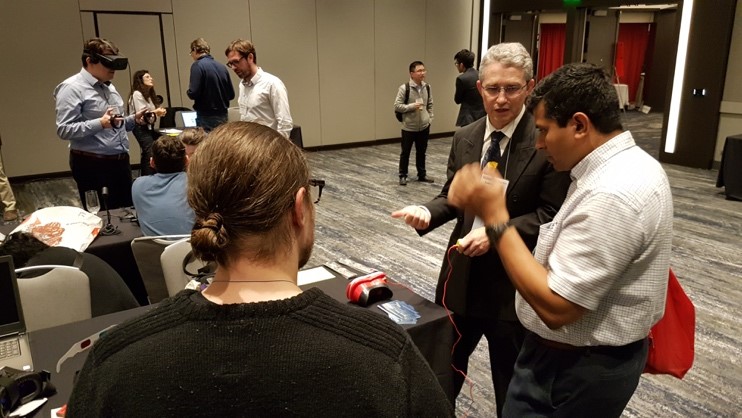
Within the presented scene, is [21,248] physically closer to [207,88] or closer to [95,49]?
[95,49]

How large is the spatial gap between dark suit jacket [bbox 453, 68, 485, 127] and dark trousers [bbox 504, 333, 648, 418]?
582 cm

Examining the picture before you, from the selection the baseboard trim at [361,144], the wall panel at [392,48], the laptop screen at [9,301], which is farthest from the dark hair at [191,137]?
the wall panel at [392,48]

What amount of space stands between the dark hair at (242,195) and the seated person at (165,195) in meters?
2.21

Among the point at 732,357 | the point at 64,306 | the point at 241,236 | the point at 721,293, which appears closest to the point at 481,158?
the point at 241,236

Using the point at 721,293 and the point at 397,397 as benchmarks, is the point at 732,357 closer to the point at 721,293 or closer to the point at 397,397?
the point at 721,293

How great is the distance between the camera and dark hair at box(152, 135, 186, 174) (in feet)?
9.61

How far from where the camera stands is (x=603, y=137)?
1321 millimetres

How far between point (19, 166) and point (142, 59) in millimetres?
2188

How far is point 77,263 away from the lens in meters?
2.25

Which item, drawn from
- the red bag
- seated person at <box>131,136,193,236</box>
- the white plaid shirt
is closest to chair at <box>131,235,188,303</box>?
seated person at <box>131,136,193,236</box>

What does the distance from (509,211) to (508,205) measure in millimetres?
22

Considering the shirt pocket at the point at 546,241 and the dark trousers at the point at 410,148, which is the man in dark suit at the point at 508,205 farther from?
the dark trousers at the point at 410,148

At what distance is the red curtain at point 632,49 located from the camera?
14570 millimetres

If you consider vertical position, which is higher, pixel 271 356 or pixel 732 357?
pixel 271 356
